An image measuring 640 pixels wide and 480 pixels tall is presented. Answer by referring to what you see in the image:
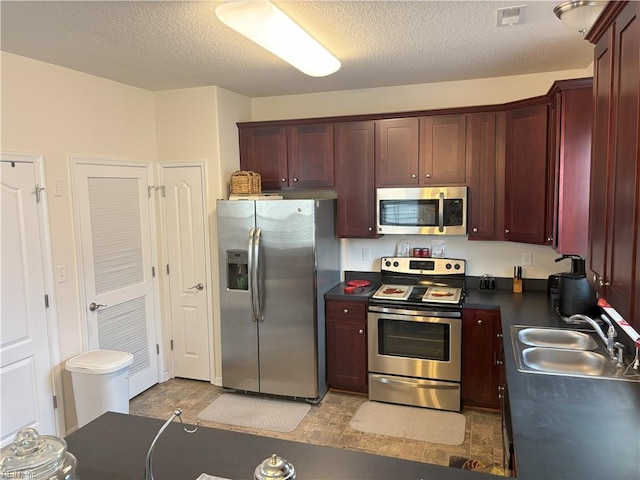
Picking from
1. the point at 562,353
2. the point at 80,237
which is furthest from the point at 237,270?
the point at 562,353

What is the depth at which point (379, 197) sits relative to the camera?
4020mm

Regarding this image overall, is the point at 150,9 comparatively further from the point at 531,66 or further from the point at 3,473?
the point at 531,66

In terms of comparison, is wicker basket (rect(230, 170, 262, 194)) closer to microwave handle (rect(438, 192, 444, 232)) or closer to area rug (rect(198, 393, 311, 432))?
microwave handle (rect(438, 192, 444, 232))

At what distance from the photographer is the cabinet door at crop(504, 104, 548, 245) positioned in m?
3.34

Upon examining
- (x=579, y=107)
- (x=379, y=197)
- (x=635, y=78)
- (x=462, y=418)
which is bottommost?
(x=462, y=418)

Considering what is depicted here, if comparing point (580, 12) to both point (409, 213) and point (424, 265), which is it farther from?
point (424, 265)

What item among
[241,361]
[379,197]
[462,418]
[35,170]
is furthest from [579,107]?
[35,170]

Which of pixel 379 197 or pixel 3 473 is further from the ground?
pixel 379 197

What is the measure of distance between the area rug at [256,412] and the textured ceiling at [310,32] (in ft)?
8.85

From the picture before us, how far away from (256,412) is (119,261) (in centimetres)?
170

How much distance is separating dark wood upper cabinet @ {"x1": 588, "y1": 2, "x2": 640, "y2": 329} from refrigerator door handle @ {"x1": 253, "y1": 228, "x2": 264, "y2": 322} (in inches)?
97.5

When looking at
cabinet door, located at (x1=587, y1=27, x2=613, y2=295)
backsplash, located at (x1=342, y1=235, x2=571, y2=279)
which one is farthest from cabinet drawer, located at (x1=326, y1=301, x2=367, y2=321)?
cabinet door, located at (x1=587, y1=27, x2=613, y2=295)

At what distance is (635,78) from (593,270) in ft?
2.68

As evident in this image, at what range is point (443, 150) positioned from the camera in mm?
3836
